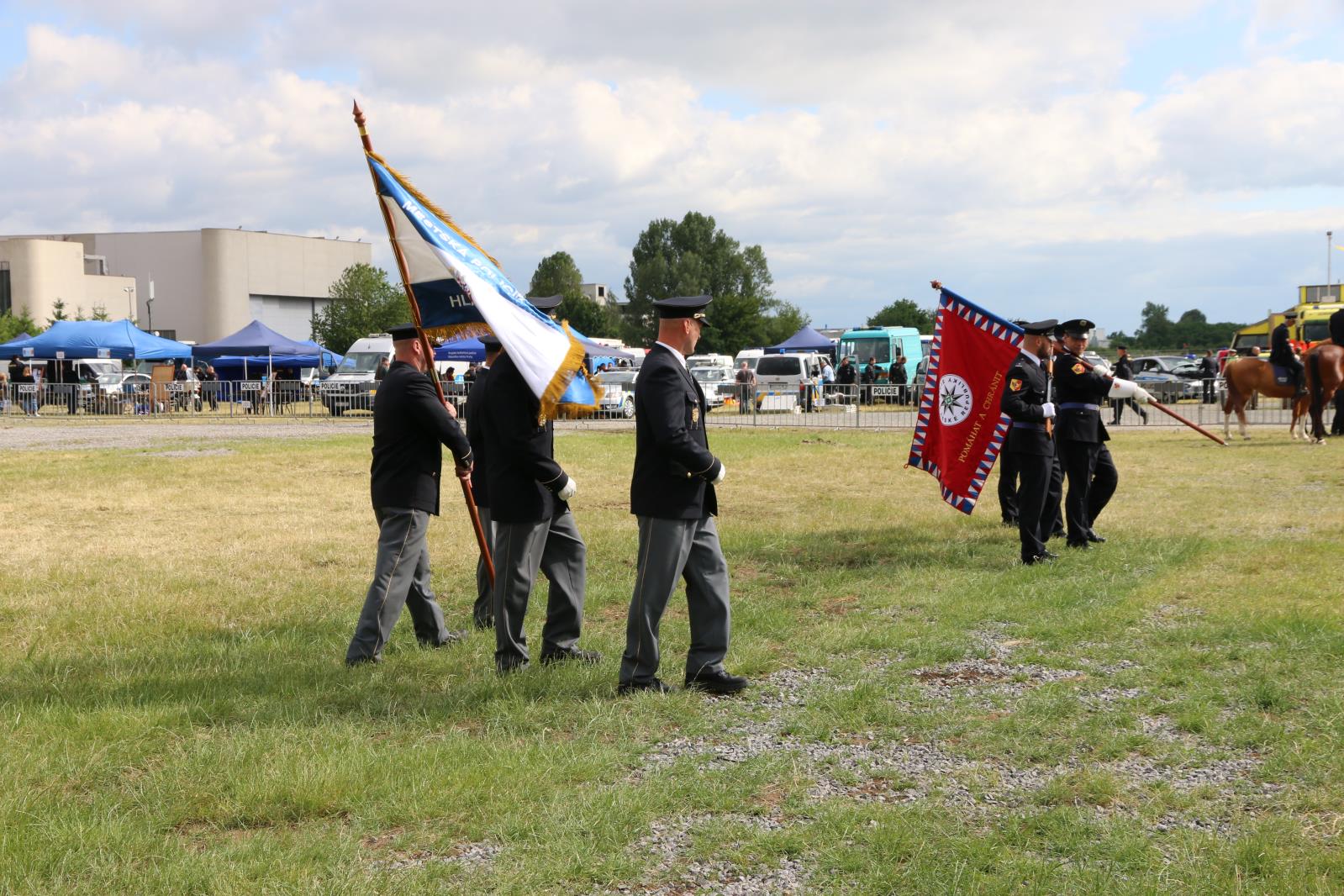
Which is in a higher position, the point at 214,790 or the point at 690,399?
the point at 690,399

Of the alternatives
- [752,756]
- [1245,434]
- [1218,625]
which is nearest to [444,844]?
[752,756]

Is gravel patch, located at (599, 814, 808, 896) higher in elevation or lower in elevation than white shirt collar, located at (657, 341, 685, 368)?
lower

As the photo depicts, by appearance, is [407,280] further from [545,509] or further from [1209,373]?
[1209,373]

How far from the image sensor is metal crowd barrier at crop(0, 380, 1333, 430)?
99.9 ft

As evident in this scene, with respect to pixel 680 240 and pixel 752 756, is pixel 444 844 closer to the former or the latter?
pixel 752 756

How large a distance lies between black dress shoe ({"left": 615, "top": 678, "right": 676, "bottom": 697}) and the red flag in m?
5.16

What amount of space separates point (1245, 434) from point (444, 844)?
22265 mm

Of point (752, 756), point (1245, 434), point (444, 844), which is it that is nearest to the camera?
point (444, 844)

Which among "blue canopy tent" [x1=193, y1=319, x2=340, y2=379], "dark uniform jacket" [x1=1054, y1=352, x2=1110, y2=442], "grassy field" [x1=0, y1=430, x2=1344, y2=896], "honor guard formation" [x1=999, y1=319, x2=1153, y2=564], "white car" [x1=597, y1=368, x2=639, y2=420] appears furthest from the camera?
"blue canopy tent" [x1=193, y1=319, x2=340, y2=379]

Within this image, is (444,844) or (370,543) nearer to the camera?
(444,844)

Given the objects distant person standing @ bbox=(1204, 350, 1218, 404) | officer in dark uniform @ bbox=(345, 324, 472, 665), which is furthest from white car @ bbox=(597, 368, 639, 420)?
officer in dark uniform @ bbox=(345, 324, 472, 665)

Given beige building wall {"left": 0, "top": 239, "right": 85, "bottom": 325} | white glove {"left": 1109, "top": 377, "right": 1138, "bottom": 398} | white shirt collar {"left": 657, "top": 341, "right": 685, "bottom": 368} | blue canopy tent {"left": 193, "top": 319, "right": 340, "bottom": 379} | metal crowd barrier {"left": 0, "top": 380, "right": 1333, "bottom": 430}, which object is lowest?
metal crowd barrier {"left": 0, "top": 380, "right": 1333, "bottom": 430}

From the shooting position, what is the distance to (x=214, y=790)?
489 centimetres

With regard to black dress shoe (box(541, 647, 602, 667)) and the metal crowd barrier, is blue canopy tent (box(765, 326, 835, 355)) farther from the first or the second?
black dress shoe (box(541, 647, 602, 667))
